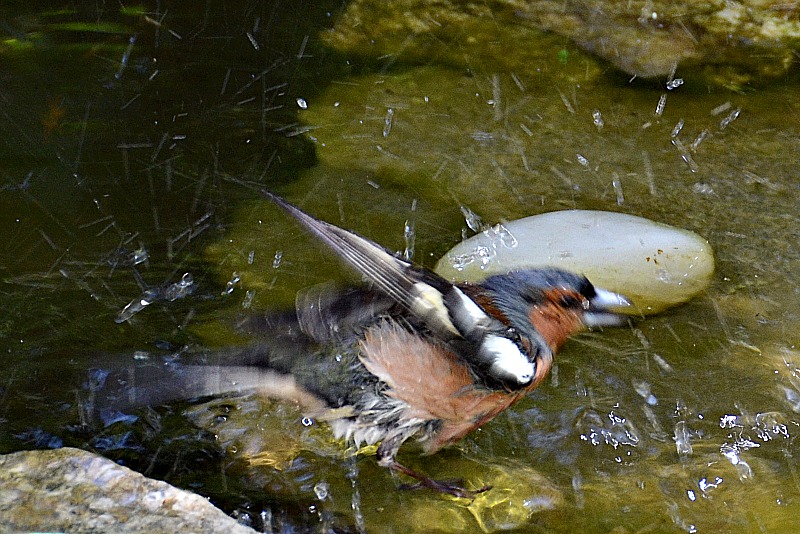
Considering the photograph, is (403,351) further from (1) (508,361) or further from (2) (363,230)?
(2) (363,230)

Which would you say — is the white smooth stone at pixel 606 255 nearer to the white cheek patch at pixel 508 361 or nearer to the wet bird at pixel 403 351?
the wet bird at pixel 403 351

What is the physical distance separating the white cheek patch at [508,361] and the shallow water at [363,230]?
1.26 feet

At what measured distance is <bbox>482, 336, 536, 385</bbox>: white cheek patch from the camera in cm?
343

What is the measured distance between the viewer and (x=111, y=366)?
392 centimetres

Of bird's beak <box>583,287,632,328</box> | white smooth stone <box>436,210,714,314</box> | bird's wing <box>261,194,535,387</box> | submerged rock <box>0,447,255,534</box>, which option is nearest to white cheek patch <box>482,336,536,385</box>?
bird's wing <box>261,194,535,387</box>

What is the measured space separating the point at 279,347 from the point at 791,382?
2.18 metres

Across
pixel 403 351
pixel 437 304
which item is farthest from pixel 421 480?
pixel 437 304

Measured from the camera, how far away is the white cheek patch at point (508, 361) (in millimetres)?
3432

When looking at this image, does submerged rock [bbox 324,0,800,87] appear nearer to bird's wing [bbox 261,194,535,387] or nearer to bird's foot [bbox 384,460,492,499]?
bird's wing [bbox 261,194,535,387]

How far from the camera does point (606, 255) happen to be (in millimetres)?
4480

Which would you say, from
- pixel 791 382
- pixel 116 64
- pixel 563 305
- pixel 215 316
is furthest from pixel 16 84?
pixel 791 382

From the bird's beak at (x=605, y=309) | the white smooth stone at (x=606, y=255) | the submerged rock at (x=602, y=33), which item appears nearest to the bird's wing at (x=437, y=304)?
the bird's beak at (x=605, y=309)

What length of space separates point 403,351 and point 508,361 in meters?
0.44

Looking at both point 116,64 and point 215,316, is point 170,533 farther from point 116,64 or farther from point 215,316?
point 116,64
